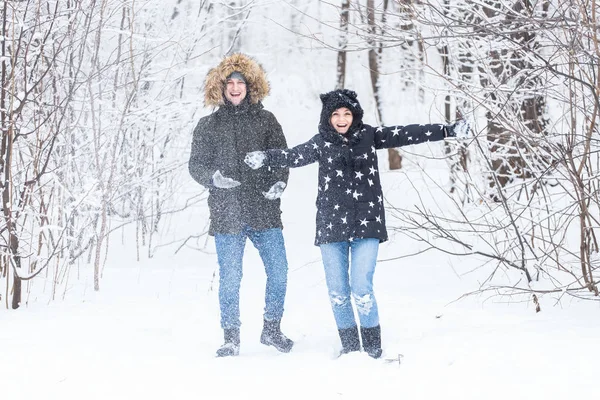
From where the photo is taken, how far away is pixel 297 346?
456 cm

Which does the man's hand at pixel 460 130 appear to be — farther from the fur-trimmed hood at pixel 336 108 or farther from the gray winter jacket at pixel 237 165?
the gray winter jacket at pixel 237 165

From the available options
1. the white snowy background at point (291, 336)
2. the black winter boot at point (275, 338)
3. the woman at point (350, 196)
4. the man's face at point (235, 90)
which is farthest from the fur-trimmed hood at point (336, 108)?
the black winter boot at point (275, 338)

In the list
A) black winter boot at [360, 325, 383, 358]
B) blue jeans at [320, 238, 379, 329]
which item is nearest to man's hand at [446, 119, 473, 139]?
blue jeans at [320, 238, 379, 329]

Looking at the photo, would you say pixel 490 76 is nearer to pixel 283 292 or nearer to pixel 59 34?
pixel 283 292

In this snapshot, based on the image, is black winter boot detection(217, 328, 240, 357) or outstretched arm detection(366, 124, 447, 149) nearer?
outstretched arm detection(366, 124, 447, 149)

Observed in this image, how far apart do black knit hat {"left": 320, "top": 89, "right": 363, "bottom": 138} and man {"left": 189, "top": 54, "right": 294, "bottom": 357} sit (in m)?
0.44

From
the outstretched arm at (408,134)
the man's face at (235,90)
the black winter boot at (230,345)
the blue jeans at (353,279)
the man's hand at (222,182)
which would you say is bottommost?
the black winter boot at (230,345)

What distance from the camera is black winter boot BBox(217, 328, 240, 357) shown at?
14.0 feet

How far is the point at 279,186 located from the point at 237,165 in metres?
0.28

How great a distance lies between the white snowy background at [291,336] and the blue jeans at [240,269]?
27 centimetres

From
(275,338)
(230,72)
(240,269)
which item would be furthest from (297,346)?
(230,72)

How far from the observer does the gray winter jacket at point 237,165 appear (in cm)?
428

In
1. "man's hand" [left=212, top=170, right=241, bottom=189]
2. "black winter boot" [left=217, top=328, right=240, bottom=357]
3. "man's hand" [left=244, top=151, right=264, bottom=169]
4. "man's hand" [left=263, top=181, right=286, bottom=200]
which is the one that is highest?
"man's hand" [left=244, top=151, right=264, bottom=169]

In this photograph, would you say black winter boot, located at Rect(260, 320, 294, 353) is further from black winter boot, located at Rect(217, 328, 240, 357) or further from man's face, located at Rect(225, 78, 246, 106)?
man's face, located at Rect(225, 78, 246, 106)
